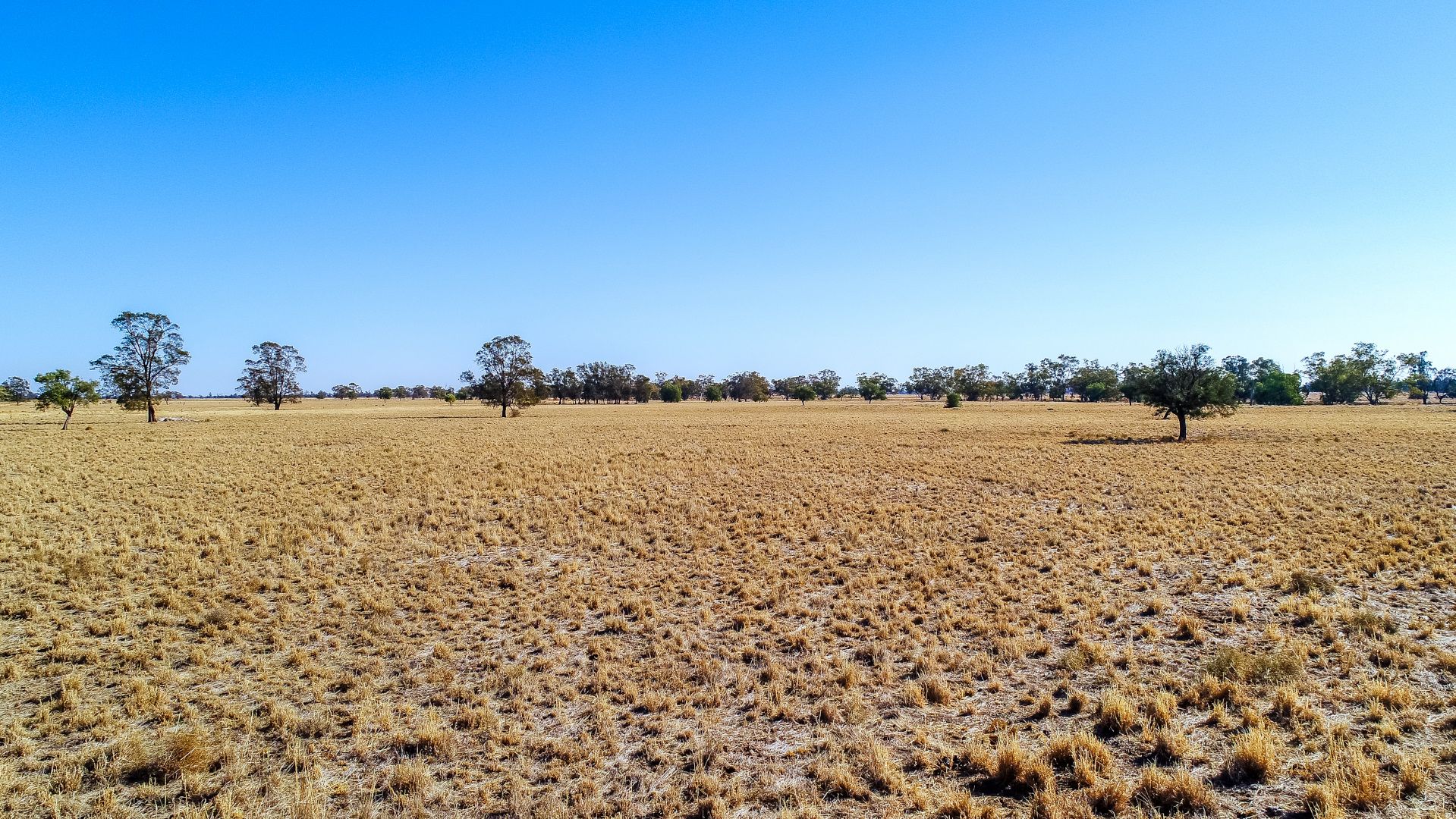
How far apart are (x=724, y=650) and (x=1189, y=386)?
47281mm

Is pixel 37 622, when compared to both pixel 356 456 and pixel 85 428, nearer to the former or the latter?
pixel 356 456

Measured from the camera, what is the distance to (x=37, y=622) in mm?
10336

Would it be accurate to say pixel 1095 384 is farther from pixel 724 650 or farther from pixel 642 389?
pixel 724 650

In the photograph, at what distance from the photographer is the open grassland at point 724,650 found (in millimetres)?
6027

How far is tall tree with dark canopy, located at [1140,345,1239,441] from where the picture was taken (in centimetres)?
4178

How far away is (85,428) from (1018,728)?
73510 millimetres

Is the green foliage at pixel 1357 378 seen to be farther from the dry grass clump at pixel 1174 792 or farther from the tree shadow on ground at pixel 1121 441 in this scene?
the dry grass clump at pixel 1174 792

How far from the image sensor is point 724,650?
9773mm

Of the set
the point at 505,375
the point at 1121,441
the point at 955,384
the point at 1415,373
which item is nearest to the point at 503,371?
the point at 505,375

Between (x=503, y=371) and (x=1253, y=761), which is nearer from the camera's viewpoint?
(x=1253, y=761)

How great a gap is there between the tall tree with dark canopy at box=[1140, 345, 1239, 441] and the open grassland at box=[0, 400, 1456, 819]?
2099 cm

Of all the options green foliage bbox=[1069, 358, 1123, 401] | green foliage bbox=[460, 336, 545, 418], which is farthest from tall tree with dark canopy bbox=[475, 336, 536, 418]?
green foliage bbox=[1069, 358, 1123, 401]

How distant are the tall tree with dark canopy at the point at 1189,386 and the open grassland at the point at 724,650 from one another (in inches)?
827

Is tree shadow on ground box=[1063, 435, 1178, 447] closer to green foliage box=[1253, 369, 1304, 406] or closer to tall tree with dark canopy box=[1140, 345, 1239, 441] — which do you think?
tall tree with dark canopy box=[1140, 345, 1239, 441]
